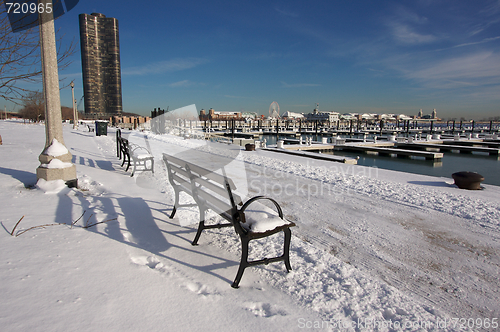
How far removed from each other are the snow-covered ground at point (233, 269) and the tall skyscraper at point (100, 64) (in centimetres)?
15081

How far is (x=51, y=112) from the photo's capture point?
235 inches

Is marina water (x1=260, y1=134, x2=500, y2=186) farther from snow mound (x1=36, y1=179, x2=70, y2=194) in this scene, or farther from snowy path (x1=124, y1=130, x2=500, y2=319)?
snow mound (x1=36, y1=179, x2=70, y2=194)

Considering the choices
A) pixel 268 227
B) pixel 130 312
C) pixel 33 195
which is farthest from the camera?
pixel 33 195

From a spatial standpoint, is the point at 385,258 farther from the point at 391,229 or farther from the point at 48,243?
the point at 48,243

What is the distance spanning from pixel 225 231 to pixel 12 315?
2633mm

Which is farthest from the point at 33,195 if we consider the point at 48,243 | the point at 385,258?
the point at 385,258

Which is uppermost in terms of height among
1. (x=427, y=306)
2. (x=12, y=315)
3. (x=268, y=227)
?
(x=268, y=227)

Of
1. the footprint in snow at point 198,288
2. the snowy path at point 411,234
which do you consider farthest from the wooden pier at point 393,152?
the footprint in snow at point 198,288

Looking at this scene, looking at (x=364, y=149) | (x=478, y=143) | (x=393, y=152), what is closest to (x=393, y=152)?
(x=393, y=152)

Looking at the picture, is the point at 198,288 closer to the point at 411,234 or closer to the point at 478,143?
the point at 411,234

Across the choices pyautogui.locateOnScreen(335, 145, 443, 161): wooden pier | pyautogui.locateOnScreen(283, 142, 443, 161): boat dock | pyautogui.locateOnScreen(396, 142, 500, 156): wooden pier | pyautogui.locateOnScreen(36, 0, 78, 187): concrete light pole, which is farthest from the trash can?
pyautogui.locateOnScreen(396, 142, 500, 156): wooden pier

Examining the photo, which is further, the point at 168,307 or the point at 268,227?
the point at 268,227

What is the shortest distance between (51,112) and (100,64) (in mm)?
160667

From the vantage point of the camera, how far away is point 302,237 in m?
4.20
